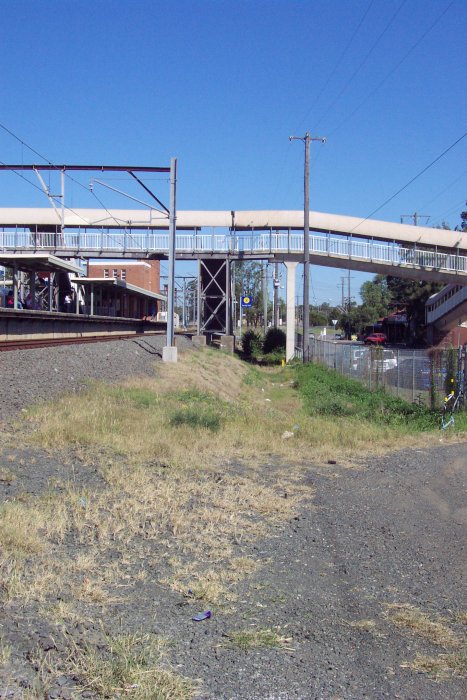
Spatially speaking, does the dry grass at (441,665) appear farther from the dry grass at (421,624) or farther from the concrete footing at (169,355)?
the concrete footing at (169,355)

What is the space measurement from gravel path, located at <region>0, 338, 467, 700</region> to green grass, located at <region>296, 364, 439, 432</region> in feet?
28.7

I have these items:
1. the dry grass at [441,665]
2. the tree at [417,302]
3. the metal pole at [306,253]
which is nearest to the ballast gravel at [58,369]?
the dry grass at [441,665]

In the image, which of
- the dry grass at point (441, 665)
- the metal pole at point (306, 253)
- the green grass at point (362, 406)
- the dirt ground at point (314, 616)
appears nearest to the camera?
the dirt ground at point (314, 616)

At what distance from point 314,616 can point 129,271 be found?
3624 inches

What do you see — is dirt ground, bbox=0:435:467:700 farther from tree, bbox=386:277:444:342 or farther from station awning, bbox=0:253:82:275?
tree, bbox=386:277:444:342

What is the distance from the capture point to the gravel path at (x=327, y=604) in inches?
174

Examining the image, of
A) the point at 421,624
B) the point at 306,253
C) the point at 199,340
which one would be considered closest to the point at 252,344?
the point at 199,340

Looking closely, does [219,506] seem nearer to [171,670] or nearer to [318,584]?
[318,584]

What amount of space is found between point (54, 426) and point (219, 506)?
4882 mm

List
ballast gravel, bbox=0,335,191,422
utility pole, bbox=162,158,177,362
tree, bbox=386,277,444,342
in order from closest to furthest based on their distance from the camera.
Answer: ballast gravel, bbox=0,335,191,422
utility pole, bbox=162,158,177,362
tree, bbox=386,277,444,342

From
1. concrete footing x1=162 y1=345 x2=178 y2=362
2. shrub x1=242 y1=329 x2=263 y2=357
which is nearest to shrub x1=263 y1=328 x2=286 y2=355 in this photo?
shrub x1=242 y1=329 x2=263 y2=357

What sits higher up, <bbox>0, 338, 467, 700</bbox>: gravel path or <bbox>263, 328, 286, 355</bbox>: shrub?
<bbox>263, 328, 286, 355</bbox>: shrub

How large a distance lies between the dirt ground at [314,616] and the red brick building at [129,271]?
8182 cm

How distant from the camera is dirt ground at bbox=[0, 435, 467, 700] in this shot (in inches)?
172
